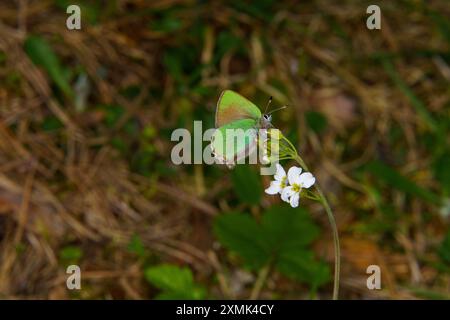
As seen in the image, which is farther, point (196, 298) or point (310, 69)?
point (310, 69)

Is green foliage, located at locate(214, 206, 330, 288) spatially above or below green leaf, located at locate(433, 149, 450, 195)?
below

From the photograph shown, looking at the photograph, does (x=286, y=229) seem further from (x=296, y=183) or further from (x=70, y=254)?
(x=70, y=254)

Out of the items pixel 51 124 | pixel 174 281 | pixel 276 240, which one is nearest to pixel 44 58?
pixel 51 124

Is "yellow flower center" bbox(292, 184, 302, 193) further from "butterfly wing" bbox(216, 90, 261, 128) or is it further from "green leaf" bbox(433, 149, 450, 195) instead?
"green leaf" bbox(433, 149, 450, 195)

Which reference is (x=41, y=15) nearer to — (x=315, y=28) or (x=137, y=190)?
(x=137, y=190)

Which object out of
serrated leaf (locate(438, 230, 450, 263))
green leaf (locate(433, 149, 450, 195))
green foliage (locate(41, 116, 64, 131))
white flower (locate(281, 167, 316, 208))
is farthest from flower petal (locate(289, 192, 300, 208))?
green foliage (locate(41, 116, 64, 131))

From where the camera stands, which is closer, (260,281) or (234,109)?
(234,109)
